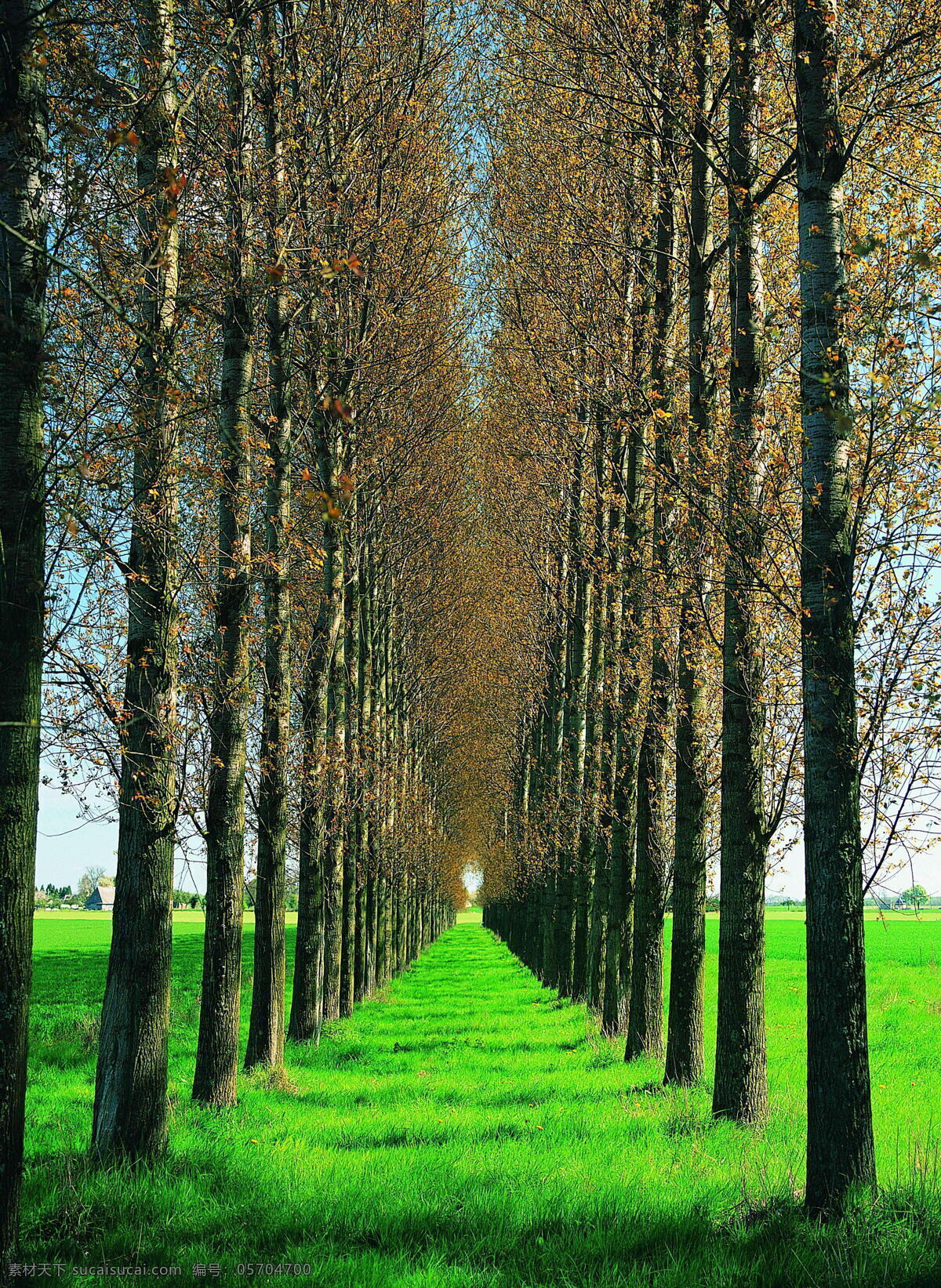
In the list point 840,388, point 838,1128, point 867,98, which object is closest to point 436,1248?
point 838,1128

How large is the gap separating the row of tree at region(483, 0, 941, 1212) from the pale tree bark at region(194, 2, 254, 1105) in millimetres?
3371

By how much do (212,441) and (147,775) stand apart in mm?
4028

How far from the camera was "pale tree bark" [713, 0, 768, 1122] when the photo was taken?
8.23 m

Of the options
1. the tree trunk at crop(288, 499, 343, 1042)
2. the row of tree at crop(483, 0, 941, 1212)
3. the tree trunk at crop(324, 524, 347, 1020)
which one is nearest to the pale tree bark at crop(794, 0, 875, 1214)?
the row of tree at crop(483, 0, 941, 1212)

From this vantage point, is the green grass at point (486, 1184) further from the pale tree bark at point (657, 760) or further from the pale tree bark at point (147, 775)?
the pale tree bark at point (657, 760)

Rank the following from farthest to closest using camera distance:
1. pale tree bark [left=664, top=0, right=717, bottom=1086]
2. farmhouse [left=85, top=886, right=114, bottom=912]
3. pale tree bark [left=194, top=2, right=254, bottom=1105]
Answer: farmhouse [left=85, top=886, right=114, bottom=912] → pale tree bark [left=664, top=0, right=717, bottom=1086] → pale tree bark [left=194, top=2, right=254, bottom=1105]

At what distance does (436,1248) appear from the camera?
17.4 feet

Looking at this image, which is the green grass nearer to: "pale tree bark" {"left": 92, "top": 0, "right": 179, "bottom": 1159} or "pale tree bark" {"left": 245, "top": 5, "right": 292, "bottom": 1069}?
"pale tree bark" {"left": 92, "top": 0, "right": 179, "bottom": 1159}

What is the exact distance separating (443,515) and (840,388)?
20649mm

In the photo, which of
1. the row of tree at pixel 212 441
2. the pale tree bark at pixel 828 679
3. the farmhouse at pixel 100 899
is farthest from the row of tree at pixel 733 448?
the farmhouse at pixel 100 899

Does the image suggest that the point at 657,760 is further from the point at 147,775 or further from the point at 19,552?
the point at 19,552

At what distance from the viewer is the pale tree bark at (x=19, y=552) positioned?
4.61 metres

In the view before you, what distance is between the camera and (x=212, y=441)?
9641 mm

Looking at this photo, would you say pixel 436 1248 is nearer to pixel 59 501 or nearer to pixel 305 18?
pixel 59 501
